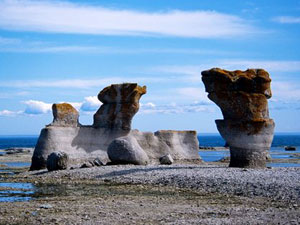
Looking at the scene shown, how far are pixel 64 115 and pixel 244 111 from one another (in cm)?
1159

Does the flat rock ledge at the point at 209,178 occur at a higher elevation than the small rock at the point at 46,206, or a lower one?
higher

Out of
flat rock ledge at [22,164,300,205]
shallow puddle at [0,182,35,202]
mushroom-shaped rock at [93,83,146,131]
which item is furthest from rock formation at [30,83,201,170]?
shallow puddle at [0,182,35,202]

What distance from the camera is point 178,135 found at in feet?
126

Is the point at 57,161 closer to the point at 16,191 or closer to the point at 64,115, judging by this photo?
the point at 64,115

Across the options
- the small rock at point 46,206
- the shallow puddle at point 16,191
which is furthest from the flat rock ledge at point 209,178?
the small rock at point 46,206

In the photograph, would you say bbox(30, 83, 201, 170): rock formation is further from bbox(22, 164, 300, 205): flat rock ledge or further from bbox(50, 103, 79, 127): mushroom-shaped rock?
bbox(22, 164, 300, 205): flat rock ledge

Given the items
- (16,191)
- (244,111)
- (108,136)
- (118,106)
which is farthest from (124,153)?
(16,191)

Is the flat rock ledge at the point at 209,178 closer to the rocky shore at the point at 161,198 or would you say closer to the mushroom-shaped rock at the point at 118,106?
the rocky shore at the point at 161,198

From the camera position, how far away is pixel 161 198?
18000 mm

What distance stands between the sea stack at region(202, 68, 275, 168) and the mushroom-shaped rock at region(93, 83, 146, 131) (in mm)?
8565

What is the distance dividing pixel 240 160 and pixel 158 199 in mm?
9407

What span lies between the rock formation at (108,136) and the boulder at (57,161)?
2248mm

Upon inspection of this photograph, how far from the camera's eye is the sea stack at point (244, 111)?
26094 millimetres

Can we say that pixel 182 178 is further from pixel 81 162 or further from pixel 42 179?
pixel 81 162
